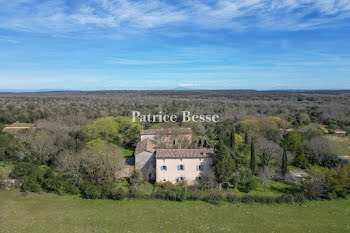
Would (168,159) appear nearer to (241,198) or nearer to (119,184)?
(119,184)

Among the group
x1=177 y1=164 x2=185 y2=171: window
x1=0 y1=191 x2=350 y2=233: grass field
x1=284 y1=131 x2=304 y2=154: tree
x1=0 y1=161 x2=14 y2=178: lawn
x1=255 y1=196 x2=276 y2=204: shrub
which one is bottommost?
x1=0 y1=191 x2=350 y2=233: grass field

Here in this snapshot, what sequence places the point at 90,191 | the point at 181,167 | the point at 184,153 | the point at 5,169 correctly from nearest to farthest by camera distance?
the point at 90,191
the point at 181,167
the point at 184,153
the point at 5,169

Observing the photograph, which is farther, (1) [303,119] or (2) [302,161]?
(1) [303,119]

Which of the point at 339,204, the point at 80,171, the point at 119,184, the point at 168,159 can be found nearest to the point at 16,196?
the point at 80,171

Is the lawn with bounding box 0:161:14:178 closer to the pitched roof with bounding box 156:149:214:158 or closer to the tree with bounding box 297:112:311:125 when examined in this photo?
the pitched roof with bounding box 156:149:214:158

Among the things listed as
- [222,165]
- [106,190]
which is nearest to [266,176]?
[222,165]

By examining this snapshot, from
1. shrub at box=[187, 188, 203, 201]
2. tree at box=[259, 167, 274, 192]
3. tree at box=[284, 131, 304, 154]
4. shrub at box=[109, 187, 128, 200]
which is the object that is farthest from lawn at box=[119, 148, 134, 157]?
tree at box=[284, 131, 304, 154]

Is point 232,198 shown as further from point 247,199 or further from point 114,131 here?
point 114,131
